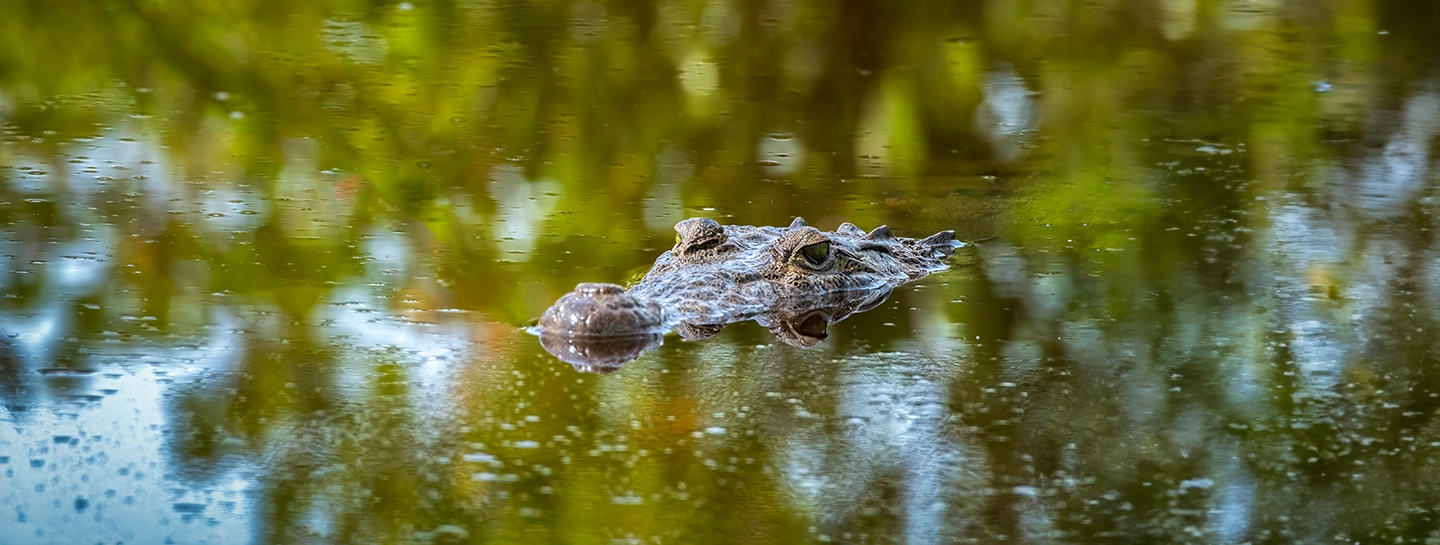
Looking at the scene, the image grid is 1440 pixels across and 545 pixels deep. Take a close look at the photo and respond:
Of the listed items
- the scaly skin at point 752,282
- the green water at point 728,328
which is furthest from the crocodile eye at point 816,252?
the green water at point 728,328

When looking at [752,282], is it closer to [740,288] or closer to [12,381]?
[740,288]

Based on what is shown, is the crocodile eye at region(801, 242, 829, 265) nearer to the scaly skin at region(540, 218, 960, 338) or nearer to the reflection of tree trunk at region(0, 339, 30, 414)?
the scaly skin at region(540, 218, 960, 338)

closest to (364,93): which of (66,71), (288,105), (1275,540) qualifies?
(288,105)

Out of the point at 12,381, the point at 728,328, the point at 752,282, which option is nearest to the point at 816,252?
the point at 752,282

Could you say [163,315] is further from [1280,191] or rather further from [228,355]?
[1280,191]

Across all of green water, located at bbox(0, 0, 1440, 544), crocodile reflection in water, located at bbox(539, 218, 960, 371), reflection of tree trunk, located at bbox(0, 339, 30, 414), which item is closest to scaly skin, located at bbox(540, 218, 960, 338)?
crocodile reflection in water, located at bbox(539, 218, 960, 371)

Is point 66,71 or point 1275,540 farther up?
point 1275,540

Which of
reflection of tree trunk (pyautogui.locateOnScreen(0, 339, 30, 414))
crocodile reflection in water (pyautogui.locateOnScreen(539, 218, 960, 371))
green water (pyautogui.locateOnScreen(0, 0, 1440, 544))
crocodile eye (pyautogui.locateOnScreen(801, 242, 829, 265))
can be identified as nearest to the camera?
green water (pyautogui.locateOnScreen(0, 0, 1440, 544))
